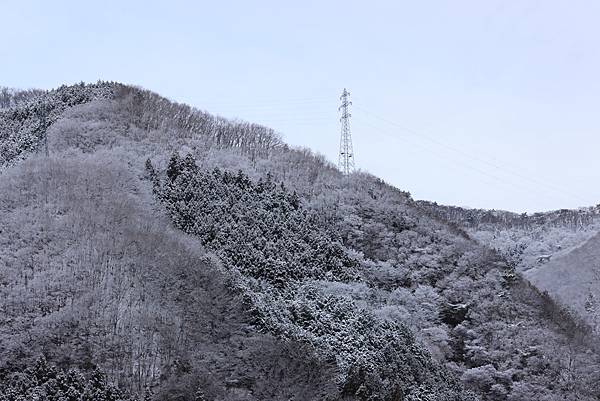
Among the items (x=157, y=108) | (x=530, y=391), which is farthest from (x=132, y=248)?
(x=157, y=108)

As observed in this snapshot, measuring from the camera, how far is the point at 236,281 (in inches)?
1455

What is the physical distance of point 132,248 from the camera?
119ft

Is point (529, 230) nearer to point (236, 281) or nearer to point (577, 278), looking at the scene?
point (577, 278)

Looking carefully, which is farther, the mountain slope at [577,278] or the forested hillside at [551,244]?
the forested hillside at [551,244]

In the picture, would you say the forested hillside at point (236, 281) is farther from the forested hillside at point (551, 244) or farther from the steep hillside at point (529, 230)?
the steep hillside at point (529, 230)

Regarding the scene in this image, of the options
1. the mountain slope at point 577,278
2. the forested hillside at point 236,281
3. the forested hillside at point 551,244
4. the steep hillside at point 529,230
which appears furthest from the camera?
the steep hillside at point 529,230

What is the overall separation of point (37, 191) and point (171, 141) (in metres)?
15.2

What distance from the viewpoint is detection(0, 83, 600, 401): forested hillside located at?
1211 inches

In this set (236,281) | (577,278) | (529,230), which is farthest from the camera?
(529,230)

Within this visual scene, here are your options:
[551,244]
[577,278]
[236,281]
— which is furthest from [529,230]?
[236,281]

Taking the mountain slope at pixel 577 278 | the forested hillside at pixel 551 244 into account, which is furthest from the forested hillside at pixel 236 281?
the forested hillside at pixel 551 244

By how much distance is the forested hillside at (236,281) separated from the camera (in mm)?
30766

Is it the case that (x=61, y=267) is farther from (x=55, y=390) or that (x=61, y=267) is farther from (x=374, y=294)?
(x=374, y=294)

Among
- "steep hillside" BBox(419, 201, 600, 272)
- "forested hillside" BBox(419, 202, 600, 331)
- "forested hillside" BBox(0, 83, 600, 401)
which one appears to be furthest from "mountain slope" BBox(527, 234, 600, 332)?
"forested hillside" BBox(0, 83, 600, 401)
